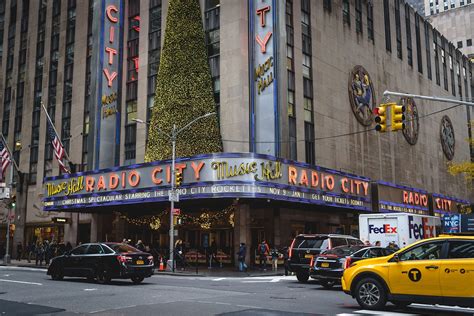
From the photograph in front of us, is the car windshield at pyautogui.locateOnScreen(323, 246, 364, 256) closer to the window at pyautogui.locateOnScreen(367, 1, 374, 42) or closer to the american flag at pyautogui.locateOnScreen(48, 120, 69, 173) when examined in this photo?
the american flag at pyautogui.locateOnScreen(48, 120, 69, 173)

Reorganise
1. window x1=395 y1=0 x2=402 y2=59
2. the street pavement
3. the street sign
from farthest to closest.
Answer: window x1=395 y1=0 x2=402 y2=59
the street sign
the street pavement

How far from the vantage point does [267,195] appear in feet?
99.6

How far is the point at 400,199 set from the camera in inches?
1738

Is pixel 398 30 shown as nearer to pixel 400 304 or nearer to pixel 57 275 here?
pixel 57 275

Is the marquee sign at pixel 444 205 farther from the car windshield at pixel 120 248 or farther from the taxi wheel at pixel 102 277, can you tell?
the taxi wheel at pixel 102 277

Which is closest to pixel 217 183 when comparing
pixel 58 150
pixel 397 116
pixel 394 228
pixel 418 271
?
pixel 394 228

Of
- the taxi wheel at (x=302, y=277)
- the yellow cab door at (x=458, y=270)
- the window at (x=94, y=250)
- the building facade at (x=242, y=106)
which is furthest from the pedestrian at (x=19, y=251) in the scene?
the yellow cab door at (x=458, y=270)

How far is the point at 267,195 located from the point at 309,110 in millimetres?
12134

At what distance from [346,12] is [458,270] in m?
38.9

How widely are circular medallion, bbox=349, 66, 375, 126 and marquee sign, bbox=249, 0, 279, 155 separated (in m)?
12.3

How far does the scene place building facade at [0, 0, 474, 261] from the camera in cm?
3559

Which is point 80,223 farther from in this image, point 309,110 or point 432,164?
point 432,164

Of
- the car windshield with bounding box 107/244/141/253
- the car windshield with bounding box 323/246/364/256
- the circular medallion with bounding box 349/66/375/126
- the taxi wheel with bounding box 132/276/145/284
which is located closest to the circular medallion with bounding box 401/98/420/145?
the circular medallion with bounding box 349/66/375/126

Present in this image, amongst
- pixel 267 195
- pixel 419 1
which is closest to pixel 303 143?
pixel 267 195
